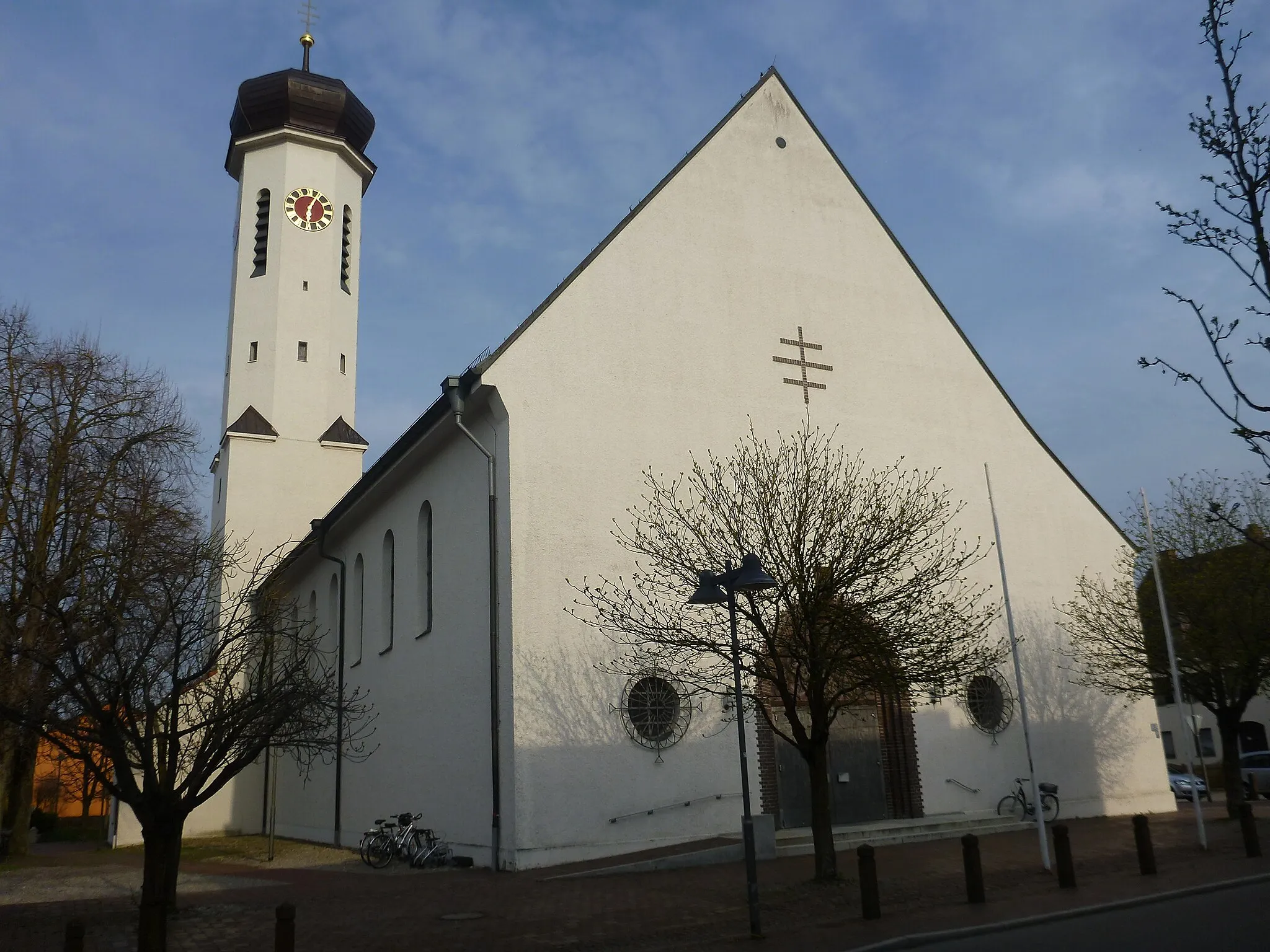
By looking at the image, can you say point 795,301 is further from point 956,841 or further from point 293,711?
point 293,711

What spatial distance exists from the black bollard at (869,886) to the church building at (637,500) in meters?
4.10

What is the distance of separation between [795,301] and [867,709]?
307 inches

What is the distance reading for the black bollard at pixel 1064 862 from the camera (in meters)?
12.4

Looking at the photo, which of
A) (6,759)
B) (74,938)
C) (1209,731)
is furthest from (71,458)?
(1209,731)

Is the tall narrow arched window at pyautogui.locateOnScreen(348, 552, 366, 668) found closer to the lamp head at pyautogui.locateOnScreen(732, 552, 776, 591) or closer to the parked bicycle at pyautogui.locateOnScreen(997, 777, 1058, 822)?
the parked bicycle at pyautogui.locateOnScreen(997, 777, 1058, 822)

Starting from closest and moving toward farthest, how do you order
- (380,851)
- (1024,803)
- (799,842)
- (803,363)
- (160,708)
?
(160,708) < (799,842) < (380,851) < (1024,803) < (803,363)

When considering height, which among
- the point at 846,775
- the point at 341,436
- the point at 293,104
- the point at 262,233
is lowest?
the point at 846,775

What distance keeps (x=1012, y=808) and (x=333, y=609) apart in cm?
1634

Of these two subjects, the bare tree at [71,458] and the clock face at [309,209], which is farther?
the clock face at [309,209]

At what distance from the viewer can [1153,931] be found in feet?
31.8

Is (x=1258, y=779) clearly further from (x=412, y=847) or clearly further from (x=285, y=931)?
(x=285, y=931)

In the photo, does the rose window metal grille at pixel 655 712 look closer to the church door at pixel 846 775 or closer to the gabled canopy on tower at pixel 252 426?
the church door at pixel 846 775

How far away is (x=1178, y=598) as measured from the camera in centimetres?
2116

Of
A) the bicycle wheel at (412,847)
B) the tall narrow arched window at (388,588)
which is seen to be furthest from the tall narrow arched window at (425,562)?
the bicycle wheel at (412,847)
